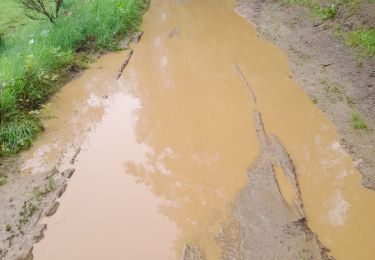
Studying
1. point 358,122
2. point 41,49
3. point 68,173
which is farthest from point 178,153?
point 41,49

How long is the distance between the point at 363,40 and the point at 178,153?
4469mm

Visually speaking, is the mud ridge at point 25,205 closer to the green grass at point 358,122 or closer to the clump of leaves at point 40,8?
the green grass at point 358,122

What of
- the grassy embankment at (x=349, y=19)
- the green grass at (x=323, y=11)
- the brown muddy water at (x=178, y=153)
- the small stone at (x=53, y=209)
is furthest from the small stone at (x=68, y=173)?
the green grass at (x=323, y=11)

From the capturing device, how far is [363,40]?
7332 mm

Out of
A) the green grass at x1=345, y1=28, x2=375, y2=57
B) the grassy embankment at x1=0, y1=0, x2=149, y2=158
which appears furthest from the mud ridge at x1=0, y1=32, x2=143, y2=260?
the green grass at x1=345, y1=28, x2=375, y2=57

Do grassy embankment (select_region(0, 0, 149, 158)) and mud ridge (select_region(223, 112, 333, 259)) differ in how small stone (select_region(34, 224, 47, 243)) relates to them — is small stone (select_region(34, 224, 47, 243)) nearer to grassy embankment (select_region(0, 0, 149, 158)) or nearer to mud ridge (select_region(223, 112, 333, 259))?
grassy embankment (select_region(0, 0, 149, 158))

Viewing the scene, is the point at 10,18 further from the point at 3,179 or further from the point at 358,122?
the point at 358,122

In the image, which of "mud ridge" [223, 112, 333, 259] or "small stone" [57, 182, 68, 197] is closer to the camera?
"mud ridge" [223, 112, 333, 259]

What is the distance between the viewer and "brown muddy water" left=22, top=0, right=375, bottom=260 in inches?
166

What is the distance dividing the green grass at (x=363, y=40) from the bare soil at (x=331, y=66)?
139 mm

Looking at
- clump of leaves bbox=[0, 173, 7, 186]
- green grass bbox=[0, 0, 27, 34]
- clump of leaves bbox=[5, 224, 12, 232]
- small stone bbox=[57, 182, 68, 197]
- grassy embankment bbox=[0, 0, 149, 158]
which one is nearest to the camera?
clump of leaves bbox=[5, 224, 12, 232]

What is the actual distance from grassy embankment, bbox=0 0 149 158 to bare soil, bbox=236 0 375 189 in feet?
11.3

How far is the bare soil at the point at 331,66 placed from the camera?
213 inches

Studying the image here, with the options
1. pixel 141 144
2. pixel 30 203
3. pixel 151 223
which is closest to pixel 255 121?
pixel 141 144
